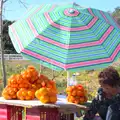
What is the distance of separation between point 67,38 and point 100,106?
34.0 inches

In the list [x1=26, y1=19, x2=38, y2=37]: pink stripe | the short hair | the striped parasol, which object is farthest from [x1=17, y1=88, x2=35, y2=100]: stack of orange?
the short hair

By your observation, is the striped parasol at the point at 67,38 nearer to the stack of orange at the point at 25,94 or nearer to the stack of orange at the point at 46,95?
the stack of orange at the point at 46,95

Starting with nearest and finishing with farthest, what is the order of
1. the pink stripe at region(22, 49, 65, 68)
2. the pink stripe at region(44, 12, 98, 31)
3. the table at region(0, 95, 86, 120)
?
the table at region(0, 95, 86, 120) < the pink stripe at region(22, 49, 65, 68) < the pink stripe at region(44, 12, 98, 31)

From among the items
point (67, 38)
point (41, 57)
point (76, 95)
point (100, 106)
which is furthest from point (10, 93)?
point (100, 106)

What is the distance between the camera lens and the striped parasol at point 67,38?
493 centimetres

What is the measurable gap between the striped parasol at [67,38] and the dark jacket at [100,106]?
40 cm

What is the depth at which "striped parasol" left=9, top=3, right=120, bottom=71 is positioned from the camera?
493 cm

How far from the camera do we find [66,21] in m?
5.09

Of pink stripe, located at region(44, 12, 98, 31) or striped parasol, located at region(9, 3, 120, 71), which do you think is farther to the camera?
pink stripe, located at region(44, 12, 98, 31)

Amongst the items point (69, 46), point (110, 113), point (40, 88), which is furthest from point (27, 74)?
point (110, 113)

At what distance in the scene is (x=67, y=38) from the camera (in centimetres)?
500

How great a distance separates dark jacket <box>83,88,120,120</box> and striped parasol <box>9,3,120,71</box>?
0.40m

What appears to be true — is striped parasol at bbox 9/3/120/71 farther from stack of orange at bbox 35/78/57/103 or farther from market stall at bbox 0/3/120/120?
stack of orange at bbox 35/78/57/103

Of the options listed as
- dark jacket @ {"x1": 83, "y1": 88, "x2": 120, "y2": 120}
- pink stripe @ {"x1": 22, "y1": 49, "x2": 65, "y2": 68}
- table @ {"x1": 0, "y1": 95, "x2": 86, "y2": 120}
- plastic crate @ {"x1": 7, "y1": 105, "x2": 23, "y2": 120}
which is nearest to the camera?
dark jacket @ {"x1": 83, "y1": 88, "x2": 120, "y2": 120}
